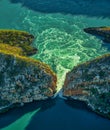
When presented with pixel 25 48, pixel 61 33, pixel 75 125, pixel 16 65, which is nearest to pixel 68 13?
pixel 61 33

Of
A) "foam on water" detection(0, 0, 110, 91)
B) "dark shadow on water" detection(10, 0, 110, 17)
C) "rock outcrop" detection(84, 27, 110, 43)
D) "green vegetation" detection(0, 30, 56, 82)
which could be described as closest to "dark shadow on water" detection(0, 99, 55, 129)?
"foam on water" detection(0, 0, 110, 91)

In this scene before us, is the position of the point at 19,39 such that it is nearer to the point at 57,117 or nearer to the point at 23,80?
the point at 23,80

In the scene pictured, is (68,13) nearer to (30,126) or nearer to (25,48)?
(25,48)

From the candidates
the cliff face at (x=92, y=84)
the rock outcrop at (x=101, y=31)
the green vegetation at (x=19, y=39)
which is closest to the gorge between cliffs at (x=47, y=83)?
the cliff face at (x=92, y=84)

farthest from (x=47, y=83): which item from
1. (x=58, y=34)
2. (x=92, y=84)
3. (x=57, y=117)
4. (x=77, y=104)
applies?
(x=58, y=34)

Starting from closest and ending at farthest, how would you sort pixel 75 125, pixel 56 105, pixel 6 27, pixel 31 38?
pixel 75 125 → pixel 56 105 → pixel 31 38 → pixel 6 27

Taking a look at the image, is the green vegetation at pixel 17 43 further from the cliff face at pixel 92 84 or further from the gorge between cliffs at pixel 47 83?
the cliff face at pixel 92 84

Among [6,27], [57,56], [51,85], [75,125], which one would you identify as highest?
[6,27]
